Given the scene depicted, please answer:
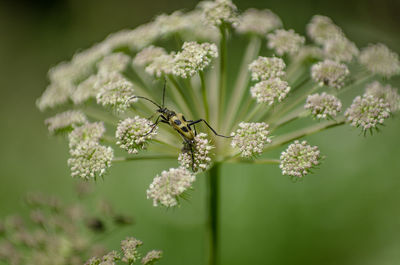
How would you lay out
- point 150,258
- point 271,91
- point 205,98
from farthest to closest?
point 205,98 → point 271,91 → point 150,258

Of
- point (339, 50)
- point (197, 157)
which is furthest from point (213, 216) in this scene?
point (339, 50)

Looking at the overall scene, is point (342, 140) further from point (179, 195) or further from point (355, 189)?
point (179, 195)

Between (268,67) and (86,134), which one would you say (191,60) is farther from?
(86,134)

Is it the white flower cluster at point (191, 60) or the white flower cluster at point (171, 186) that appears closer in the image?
the white flower cluster at point (171, 186)

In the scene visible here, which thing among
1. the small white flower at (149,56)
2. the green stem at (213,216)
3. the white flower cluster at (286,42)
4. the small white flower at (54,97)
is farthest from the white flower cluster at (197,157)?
the small white flower at (54,97)

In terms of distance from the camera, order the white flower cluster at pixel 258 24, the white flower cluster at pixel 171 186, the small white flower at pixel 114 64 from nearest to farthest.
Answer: the white flower cluster at pixel 171 186 → the small white flower at pixel 114 64 → the white flower cluster at pixel 258 24

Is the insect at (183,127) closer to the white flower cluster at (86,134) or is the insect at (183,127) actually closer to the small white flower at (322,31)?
the white flower cluster at (86,134)
